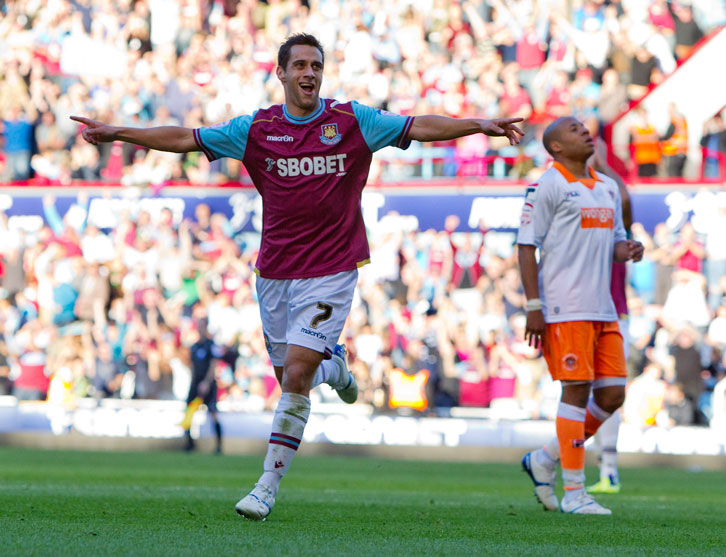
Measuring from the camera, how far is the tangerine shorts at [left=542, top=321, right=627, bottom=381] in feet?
25.8

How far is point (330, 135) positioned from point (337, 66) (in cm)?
1691

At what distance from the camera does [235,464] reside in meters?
15.1

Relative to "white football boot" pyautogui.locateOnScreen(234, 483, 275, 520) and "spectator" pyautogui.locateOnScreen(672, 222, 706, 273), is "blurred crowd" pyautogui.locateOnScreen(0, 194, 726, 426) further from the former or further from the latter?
"white football boot" pyautogui.locateOnScreen(234, 483, 275, 520)

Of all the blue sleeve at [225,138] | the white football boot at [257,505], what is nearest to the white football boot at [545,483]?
the white football boot at [257,505]

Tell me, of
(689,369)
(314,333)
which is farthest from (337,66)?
(314,333)

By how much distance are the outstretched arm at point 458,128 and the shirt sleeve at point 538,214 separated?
4.60 ft

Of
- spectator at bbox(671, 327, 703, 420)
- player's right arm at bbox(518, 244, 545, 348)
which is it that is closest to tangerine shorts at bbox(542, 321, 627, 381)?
player's right arm at bbox(518, 244, 545, 348)

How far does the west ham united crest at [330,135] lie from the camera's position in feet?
22.9

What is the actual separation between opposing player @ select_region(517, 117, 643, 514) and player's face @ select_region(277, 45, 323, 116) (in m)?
1.76

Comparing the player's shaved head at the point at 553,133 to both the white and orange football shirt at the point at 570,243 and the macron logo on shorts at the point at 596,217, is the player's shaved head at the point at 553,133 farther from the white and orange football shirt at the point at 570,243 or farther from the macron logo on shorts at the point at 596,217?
the macron logo on shorts at the point at 596,217

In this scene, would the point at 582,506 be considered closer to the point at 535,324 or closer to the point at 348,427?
the point at 535,324

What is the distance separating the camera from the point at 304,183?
275 inches

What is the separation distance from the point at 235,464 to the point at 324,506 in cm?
705

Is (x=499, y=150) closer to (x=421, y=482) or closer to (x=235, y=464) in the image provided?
(x=235, y=464)
